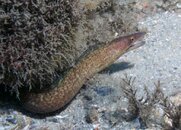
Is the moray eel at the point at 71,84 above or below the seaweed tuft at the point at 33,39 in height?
below

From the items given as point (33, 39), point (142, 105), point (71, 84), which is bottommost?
point (142, 105)

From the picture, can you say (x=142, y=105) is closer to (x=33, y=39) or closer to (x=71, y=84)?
(x=71, y=84)

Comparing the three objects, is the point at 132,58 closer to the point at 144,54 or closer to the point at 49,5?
the point at 144,54

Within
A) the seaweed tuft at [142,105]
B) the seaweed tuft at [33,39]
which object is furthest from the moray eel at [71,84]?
the seaweed tuft at [142,105]

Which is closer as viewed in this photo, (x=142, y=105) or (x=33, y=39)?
(x=33, y=39)

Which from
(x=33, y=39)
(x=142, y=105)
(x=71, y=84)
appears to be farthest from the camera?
(x=71, y=84)

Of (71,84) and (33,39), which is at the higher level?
(33,39)

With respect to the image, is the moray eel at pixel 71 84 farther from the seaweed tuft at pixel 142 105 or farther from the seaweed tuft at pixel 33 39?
the seaweed tuft at pixel 142 105

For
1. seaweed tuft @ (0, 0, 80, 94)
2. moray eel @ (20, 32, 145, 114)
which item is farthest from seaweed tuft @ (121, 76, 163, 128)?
seaweed tuft @ (0, 0, 80, 94)

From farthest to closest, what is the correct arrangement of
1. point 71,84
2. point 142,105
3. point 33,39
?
1. point 71,84
2. point 142,105
3. point 33,39

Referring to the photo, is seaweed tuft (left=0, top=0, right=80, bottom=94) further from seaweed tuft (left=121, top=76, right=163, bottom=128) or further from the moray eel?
seaweed tuft (left=121, top=76, right=163, bottom=128)

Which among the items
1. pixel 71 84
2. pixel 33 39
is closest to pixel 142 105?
pixel 71 84
